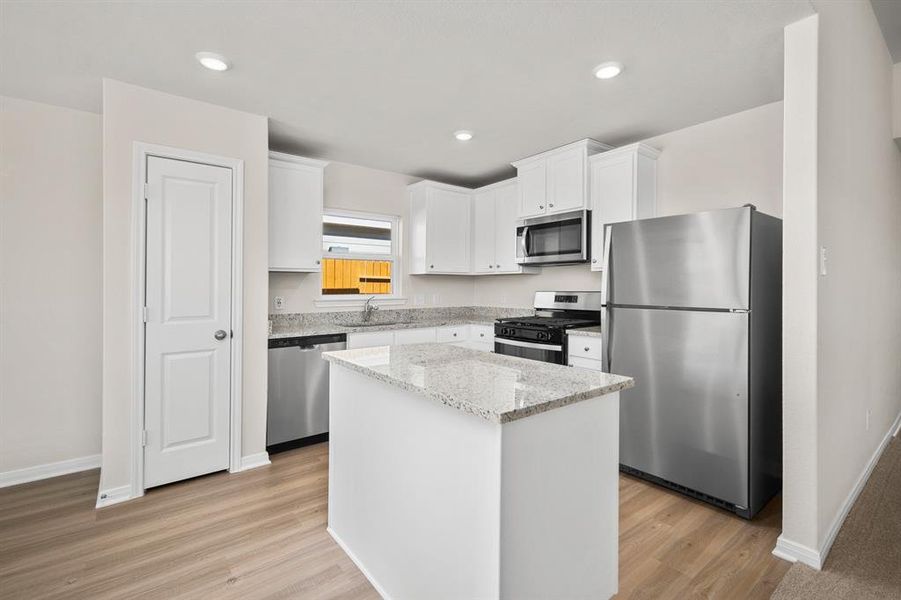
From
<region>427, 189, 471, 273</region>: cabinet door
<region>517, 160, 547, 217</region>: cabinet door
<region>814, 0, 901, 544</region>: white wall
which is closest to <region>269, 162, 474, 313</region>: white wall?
<region>427, 189, 471, 273</region>: cabinet door

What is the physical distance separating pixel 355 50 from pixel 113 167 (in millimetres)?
1581

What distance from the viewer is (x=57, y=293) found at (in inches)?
117

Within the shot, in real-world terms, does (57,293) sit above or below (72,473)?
above

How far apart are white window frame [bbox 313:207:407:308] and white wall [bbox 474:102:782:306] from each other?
→ 2.51 m

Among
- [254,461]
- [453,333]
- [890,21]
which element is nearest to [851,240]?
[890,21]

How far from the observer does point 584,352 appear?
10.7 feet

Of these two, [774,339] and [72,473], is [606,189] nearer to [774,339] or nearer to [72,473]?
[774,339]

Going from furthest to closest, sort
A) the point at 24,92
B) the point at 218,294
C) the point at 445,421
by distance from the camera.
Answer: the point at 218,294 < the point at 24,92 < the point at 445,421

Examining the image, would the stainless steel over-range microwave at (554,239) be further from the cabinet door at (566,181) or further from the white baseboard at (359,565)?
the white baseboard at (359,565)

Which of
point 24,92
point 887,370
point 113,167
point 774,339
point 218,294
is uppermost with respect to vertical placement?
point 24,92

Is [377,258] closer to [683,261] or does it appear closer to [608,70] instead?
[608,70]

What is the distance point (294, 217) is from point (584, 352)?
2.51 metres

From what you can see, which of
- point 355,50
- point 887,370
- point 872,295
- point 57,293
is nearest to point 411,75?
point 355,50

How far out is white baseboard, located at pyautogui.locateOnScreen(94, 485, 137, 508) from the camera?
255cm
